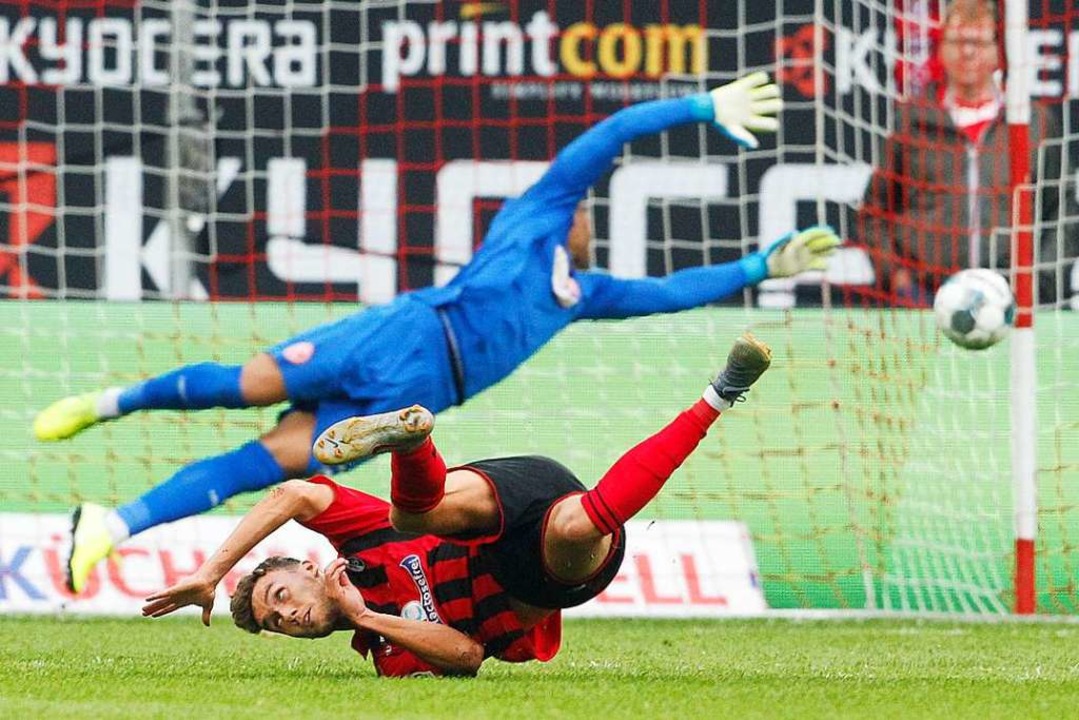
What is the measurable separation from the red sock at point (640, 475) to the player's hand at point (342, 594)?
727 mm

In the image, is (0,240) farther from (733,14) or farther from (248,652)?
(248,652)

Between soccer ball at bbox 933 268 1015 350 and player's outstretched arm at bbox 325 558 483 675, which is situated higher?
soccer ball at bbox 933 268 1015 350

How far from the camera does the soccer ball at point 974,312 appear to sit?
774 cm

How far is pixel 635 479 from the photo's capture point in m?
5.96

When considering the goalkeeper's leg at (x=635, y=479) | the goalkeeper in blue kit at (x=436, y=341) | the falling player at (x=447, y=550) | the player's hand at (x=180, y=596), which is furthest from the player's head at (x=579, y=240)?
the player's hand at (x=180, y=596)

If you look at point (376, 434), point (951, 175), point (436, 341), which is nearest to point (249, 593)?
point (376, 434)

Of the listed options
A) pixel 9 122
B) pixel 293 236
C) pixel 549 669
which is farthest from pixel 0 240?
pixel 549 669

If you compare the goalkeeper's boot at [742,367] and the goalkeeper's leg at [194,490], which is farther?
the goalkeeper's leg at [194,490]

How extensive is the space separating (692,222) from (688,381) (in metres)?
1.55

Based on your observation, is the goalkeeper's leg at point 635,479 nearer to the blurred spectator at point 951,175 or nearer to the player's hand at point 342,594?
the player's hand at point 342,594

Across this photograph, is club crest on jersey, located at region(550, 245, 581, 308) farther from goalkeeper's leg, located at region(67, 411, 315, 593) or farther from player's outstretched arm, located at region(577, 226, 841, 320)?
goalkeeper's leg, located at region(67, 411, 315, 593)

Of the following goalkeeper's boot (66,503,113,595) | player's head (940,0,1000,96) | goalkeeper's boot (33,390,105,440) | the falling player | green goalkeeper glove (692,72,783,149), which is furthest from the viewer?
player's head (940,0,1000,96)

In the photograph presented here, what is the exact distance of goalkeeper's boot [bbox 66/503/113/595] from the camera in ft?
23.7

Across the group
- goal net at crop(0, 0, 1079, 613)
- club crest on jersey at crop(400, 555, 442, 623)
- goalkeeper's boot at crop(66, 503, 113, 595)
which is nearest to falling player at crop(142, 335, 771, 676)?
club crest on jersey at crop(400, 555, 442, 623)
